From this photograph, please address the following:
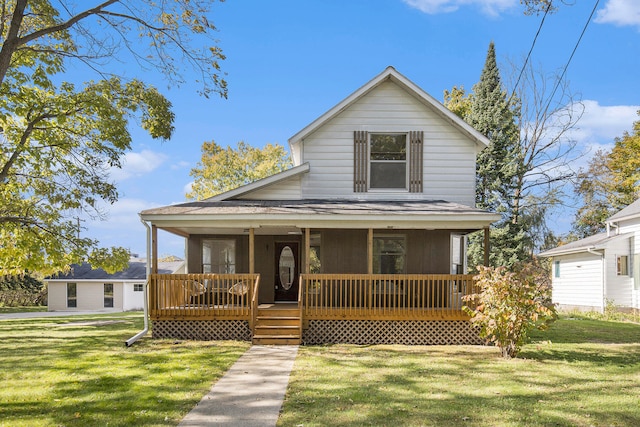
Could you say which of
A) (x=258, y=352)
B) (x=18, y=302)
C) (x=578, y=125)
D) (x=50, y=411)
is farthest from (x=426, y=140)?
(x=18, y=302)

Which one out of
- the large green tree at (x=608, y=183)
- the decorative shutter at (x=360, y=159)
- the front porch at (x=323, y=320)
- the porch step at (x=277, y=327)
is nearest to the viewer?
the porch step at (x=277, y=327)

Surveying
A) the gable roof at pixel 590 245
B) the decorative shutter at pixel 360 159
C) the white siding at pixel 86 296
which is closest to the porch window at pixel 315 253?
the decorative shutter at pixel 360 159

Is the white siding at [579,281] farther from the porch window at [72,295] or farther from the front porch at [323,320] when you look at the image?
the porch window at [72,295]

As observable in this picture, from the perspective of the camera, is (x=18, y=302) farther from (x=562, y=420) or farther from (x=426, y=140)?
(x=562, y=420)

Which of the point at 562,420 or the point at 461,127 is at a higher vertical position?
the point at 461,127

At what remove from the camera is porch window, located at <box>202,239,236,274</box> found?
1509 centimetres

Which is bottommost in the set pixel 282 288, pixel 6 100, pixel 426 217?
pixel 282 288

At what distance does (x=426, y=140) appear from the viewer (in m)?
14.7

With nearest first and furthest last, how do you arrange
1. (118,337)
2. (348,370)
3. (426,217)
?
(348,370) → (426,217) → (118,337)

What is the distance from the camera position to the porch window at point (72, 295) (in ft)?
113

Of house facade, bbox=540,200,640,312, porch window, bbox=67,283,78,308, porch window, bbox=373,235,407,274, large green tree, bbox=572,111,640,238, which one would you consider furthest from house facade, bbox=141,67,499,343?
porch window, bbox=67,283,78,308

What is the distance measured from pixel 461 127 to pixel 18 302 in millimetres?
35989

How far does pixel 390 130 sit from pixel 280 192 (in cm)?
383

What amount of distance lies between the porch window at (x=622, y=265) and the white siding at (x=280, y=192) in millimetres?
16810
